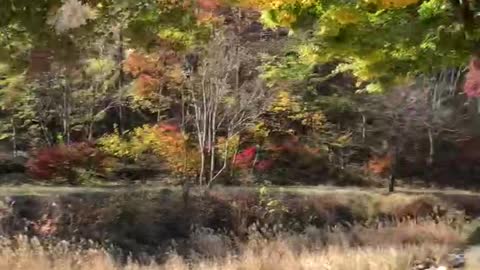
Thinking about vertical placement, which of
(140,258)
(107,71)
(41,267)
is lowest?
(140,258)

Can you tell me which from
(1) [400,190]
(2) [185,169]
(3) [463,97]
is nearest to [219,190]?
(2) [185,169]

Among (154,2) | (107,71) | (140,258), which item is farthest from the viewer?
(107,71)

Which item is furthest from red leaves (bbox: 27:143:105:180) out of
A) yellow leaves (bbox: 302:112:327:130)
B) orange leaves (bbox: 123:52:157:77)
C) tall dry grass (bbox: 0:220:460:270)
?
tall dry grass (bbox: 0:220:460:270)

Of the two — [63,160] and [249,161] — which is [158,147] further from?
[249,161]

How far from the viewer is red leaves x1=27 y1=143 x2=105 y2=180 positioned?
1969 cm

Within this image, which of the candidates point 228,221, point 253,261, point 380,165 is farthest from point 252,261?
point 380,165

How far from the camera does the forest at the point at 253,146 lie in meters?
10.5

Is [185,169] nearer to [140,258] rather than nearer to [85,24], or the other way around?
[140,258]

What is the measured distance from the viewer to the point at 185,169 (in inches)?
795

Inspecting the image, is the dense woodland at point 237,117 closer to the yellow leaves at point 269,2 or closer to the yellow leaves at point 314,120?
the yellow leaves at point 314,120

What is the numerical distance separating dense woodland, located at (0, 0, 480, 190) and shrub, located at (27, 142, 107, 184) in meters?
0.03

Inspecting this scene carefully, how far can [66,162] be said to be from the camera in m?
19.9

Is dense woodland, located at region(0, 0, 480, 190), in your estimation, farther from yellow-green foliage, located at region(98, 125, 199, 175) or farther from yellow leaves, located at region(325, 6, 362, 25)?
yellow leaves, located at region(325, 6, 362, 25)

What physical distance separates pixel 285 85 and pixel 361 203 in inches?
205
